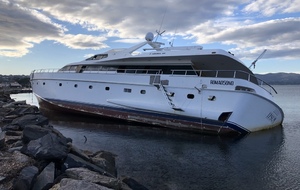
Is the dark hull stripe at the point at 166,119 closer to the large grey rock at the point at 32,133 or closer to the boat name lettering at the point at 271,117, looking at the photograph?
the boat name lettering at the point at 271,117

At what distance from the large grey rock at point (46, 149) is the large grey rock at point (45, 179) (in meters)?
0.38

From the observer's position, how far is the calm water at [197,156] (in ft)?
31.9

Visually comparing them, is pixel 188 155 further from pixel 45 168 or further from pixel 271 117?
pixel 271 117

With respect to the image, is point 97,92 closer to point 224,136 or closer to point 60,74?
point 60,74

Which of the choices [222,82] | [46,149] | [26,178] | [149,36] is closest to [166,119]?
[222,82]

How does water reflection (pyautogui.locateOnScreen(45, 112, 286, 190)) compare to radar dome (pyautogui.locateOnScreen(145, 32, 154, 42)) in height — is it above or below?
below

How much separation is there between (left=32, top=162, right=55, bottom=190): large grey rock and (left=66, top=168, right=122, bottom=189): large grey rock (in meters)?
0.42

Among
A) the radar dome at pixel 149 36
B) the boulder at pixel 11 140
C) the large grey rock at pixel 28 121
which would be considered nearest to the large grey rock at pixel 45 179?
the boulder at pixel 11 140

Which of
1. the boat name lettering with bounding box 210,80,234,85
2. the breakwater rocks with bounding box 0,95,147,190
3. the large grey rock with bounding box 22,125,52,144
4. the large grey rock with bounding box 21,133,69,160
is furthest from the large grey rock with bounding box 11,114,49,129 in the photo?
the boat name lettering with bounding box 210,80,234,85

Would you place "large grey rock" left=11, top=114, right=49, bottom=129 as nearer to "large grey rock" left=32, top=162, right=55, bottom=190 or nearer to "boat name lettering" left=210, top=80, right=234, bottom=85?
"large grey rock" left=32, top=162, right=55, bottom=190

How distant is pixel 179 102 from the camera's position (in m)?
19.1

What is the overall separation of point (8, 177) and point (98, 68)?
18.6 metres

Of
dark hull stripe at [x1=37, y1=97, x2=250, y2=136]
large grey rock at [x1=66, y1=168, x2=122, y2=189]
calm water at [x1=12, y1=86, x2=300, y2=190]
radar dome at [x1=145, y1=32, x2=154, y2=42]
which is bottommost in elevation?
calm water at [x1=12, y1=86, x2=300, y2=190]

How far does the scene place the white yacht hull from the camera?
17438mm
